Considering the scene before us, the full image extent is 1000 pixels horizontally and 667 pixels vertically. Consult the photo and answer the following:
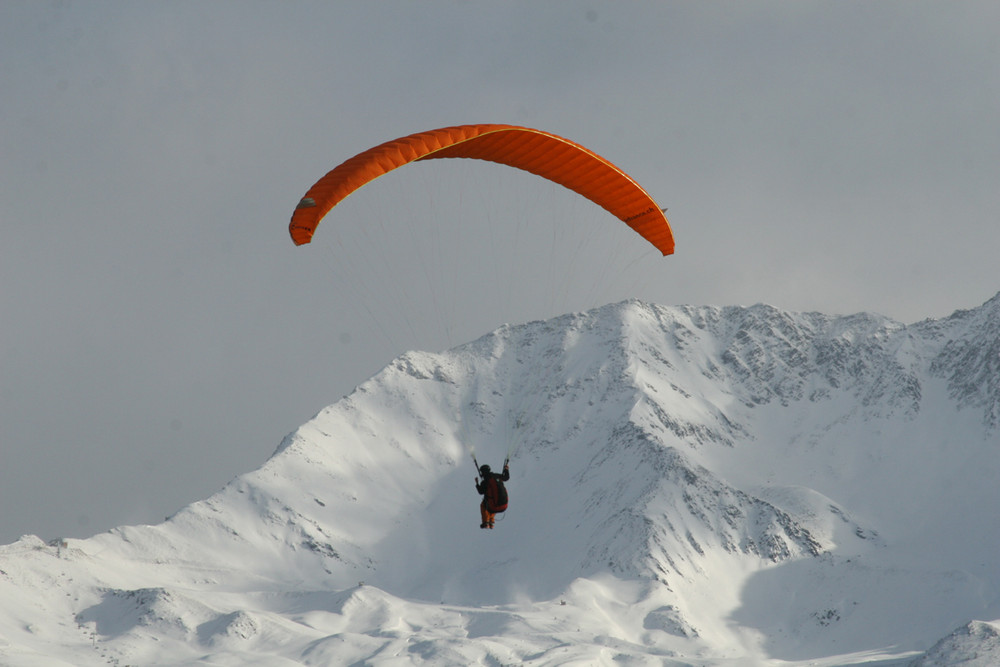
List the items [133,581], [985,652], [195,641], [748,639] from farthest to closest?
[748,639], [133,581], [195,641], [985,652]

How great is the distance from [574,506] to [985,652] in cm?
12284

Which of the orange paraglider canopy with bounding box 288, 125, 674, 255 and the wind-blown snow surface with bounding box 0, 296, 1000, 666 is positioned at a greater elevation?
the wind-blown snow surface with bounding box 0, 296, 1000, 666

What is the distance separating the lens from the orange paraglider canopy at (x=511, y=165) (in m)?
31.4

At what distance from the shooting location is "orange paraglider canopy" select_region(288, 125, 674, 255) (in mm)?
31422

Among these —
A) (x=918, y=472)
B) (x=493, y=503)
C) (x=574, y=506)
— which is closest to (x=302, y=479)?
(x=574, y=506)

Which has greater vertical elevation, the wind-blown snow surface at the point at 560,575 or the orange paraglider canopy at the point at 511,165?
the wind-blown snow surface at the point at 560,575

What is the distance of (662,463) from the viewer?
186250 mm

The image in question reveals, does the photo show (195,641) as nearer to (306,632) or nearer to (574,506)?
(306,632)

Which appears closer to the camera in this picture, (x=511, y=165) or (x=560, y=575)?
(x=511, y=165)

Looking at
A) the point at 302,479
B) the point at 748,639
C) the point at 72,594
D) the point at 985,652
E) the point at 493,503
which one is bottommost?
the point at 985,652

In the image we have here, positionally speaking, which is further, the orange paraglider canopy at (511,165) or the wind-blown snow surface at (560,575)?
the wind-blown snow surface at (560,575)

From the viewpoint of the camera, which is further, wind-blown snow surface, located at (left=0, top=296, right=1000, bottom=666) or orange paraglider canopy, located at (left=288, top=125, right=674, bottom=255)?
wind-blown snow surface, located at (left=0, top=296, right=1000, bottom=666)

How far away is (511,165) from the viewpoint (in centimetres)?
3644

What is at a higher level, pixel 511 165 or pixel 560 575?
pixel 560 575
